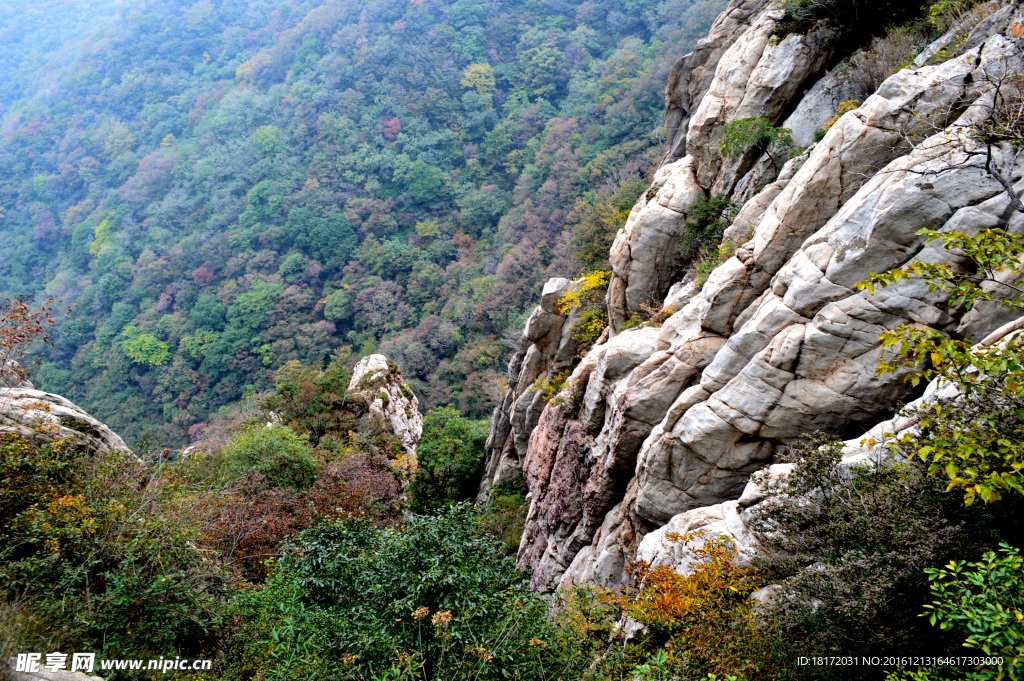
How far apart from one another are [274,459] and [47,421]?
743cm

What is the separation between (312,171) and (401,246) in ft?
57.0

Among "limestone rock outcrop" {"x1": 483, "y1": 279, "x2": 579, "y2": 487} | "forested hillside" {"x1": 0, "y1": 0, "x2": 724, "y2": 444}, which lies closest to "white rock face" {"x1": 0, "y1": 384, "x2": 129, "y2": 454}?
"limestone rock outcrop" {"x1": 483, "y1": 279, "x2": 579, "y2": 487}

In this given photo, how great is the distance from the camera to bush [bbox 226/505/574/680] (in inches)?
245

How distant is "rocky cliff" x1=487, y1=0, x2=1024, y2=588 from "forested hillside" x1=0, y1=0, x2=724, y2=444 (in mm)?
23306

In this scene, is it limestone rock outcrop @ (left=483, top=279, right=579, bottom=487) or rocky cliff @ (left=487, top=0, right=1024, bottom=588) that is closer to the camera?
rocky cliff @ (left=487, top=0, right=1024, bottom=588)

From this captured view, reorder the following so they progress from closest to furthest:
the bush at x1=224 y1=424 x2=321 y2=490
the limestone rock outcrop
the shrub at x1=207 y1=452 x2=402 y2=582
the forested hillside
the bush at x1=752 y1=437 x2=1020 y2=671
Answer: the bush at x1=752 y1=437 x2=1020 y2=671 < the shrub at x1=207 y1=452 x2=402 y2=582 < the bush at x1=224 y1=424 x2=321 y2=490 < the limestone rock outcrop < the forested hillside

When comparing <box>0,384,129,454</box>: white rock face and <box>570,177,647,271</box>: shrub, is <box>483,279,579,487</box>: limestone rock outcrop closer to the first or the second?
<box>570,177,647,271</box>: shrub

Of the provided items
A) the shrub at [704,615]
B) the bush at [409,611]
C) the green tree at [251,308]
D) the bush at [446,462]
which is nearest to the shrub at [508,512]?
the bush at [446,462]

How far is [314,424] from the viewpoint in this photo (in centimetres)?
2569

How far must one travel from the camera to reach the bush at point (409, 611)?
6.23m

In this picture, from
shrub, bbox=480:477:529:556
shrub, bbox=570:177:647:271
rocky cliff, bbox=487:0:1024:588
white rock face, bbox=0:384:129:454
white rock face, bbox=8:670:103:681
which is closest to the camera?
white rock face, bbox=8:670:103:681

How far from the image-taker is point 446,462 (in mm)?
25953

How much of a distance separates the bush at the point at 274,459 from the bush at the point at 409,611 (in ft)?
35.9

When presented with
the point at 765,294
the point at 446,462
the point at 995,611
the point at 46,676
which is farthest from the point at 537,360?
the point at 995,611
